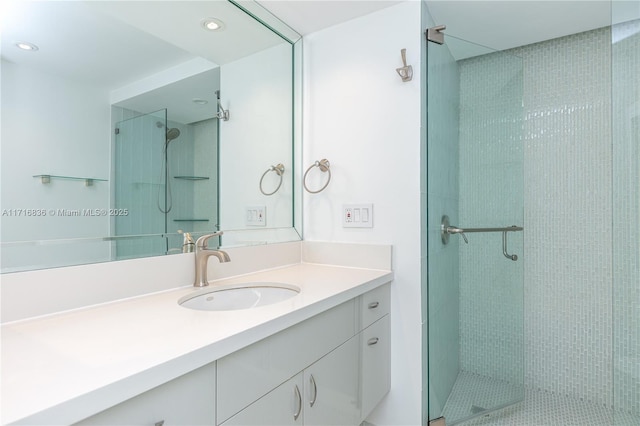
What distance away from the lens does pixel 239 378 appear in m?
Result: 0.90

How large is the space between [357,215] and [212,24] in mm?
1115

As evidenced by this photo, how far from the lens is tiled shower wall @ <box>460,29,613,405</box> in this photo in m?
1.97

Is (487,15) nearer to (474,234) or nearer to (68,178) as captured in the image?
(474,234)

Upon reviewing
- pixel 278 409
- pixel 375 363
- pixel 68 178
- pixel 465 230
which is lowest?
pixel 375 363

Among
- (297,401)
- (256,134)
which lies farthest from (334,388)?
(256,134)

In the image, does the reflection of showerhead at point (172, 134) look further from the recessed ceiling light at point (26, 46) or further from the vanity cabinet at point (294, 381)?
the vanity cabinet at point (294, 381)

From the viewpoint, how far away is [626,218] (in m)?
1.17

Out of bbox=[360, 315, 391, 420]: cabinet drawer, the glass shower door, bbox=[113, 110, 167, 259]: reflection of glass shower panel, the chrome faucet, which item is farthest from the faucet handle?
the glass shower door

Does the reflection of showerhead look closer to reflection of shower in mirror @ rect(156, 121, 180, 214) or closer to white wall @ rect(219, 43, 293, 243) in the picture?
reflection of shower in mirror @ rect(156, 121, 180, 214)

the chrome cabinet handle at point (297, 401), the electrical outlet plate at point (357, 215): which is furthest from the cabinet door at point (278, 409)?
the electrical outlet plate at point (357, 215)

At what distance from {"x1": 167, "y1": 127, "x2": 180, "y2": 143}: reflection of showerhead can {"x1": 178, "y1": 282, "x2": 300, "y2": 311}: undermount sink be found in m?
0.60

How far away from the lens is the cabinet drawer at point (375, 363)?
4.91 ft

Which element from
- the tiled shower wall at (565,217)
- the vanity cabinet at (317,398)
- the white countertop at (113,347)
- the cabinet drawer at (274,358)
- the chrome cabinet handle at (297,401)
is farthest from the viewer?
the tiled shower wall at (565,217)

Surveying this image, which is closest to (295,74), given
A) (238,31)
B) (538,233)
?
(238,31)
